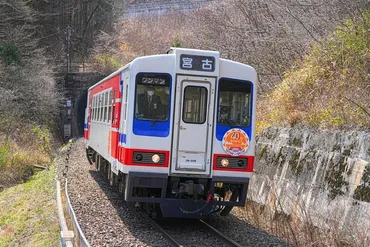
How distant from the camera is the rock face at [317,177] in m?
8.11

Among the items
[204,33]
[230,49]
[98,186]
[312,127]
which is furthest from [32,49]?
[312,127]

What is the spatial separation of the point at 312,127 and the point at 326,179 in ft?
5.52

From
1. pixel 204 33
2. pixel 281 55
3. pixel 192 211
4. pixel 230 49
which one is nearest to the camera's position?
pixel 192 211

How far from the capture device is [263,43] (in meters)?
16.4

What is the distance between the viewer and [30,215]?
11086 millimetres

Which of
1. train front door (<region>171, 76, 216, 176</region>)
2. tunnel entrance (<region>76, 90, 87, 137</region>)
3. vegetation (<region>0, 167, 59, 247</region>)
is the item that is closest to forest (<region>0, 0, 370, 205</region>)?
tunnel entrance (<region>76, 90, 87, 137</region>)

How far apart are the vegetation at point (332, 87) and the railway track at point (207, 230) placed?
3147 millimetres

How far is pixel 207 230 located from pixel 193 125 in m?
1.98

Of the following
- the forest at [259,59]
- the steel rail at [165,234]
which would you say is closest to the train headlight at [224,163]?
Answer: the steel rail at [165,234]

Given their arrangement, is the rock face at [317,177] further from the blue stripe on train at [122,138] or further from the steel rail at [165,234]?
the blue stripe on train at [122,138]

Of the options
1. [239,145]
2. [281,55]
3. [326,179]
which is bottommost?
[326,179]

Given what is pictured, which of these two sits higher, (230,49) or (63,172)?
(230,49)

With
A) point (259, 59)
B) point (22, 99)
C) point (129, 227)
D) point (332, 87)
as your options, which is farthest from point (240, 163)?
point (22, 99)

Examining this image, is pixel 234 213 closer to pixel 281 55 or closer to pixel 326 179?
pixel 326 179
